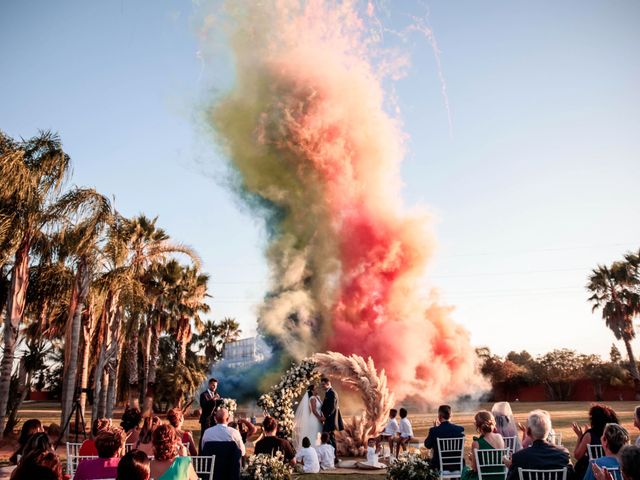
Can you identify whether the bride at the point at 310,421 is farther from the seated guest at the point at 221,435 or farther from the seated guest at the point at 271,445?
the seated guest at the point at 221,435

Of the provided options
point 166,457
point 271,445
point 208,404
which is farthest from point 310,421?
point 166,457

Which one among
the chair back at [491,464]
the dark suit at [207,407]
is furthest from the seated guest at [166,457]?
the dark suit at [207,407]

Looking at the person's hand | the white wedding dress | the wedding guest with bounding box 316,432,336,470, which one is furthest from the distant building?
the person's hand

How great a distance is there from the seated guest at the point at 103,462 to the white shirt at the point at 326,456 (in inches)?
338

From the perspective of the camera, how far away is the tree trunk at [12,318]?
619 inches

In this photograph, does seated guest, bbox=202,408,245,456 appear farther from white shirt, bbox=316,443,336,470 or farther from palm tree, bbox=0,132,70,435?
palm tree, bbox=0,132,70,435

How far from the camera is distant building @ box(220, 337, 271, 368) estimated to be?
4075 cm

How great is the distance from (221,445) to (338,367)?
907cm

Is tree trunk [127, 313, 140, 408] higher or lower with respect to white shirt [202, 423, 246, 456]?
higher

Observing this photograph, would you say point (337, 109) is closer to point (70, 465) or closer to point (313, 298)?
point (313, 298)

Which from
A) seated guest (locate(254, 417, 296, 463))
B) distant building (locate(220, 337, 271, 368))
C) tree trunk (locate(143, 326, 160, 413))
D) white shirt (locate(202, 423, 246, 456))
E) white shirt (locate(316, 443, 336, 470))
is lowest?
white shirt (locate(316, 443, 336, 470))

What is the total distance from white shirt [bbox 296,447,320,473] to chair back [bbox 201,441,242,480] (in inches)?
205

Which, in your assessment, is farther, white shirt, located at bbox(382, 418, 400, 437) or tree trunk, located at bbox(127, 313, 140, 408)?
tree trunk, located at bbox(127, 313, 140, 408)

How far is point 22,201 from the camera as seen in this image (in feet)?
52.9
